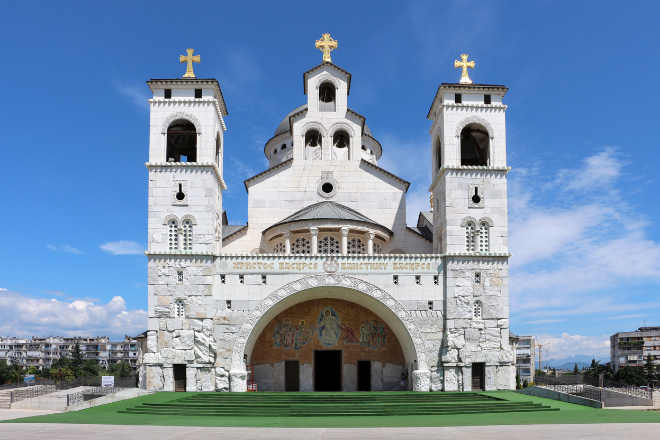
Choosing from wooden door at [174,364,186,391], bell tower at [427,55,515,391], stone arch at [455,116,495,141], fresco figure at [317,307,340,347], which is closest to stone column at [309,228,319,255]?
fresco figure at [317,307,340,347]

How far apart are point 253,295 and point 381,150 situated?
2346cm

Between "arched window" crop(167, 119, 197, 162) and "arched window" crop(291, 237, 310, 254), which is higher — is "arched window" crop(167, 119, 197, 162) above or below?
above

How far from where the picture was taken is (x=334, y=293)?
95.1 ft

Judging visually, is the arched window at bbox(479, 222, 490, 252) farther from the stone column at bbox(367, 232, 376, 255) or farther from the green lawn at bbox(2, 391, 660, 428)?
the green lawn at bbox(2, 391, 660, 428)

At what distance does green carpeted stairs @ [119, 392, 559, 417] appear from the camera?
2073cm

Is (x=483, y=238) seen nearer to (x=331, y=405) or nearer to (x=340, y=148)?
(x=340, y=148)

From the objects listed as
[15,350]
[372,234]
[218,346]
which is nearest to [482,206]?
[372,234]

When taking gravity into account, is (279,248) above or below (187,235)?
below

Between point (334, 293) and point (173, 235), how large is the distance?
8.17 m

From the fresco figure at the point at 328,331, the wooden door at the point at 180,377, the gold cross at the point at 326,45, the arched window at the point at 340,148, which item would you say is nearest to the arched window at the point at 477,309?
the fresco figure at the point at 328,331

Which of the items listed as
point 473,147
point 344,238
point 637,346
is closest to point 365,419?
point 344,238

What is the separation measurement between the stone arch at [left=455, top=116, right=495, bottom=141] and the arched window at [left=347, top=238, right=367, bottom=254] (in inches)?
287

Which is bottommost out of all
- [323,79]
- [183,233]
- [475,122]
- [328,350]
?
[328,350]

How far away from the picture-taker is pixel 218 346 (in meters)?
27.1
